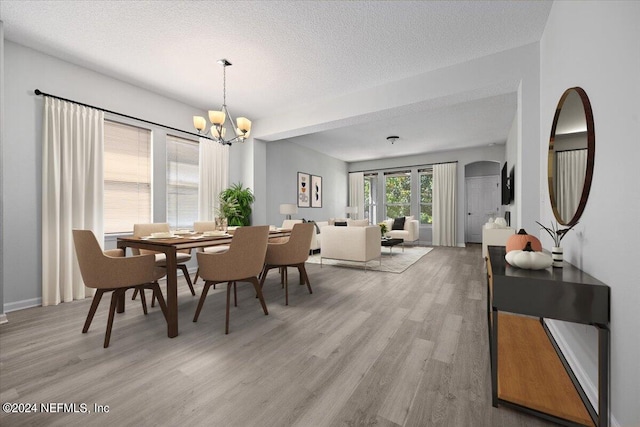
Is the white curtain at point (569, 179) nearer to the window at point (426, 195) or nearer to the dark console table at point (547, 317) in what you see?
the dark console table at point (547, 317)

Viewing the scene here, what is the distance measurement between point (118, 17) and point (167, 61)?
0.72 m

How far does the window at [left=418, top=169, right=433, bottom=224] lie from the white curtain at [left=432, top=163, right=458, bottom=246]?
12.3 inches

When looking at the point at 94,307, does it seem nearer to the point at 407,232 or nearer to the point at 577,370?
the point at 577,370

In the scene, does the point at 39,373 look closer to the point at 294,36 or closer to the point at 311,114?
the point at 294,36

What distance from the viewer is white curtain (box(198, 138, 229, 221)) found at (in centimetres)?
458

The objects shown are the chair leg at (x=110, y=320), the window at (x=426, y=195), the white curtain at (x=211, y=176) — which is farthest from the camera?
the window at (x=426, y=195)

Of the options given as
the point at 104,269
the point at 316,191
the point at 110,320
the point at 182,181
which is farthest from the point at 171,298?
the point at 316,191

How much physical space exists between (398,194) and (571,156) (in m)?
7.18

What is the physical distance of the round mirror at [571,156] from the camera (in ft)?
4.77

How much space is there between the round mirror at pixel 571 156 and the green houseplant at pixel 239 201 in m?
4.21

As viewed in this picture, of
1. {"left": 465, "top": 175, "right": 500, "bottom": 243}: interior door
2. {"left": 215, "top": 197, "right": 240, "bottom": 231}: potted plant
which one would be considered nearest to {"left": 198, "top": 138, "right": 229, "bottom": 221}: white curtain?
{"left": 215, "top": 197, "right": 240, "bottom": 231}: potted plant

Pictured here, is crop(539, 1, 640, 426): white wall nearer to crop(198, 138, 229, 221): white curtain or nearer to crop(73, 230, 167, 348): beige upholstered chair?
crop(73, 230, 167, 348): beige upholstered chair

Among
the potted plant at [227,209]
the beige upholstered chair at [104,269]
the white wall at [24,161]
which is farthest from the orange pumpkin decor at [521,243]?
the white wall at [24,161]

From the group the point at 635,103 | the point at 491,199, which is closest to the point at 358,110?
the point at 635,103
